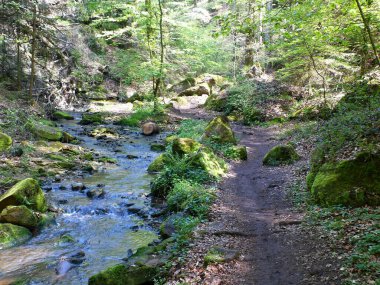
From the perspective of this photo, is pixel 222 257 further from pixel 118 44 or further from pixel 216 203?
pixel 118 44

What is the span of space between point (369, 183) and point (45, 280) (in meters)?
6.65

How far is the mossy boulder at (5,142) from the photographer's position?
12741mm

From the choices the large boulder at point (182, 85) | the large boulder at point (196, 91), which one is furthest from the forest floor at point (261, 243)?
the large boulder at point (182, 85)

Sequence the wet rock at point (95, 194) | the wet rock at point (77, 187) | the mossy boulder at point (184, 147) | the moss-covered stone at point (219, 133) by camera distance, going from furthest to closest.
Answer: the moss-covered stone at point (219, 133)
the mossy boulder at point (184, 147)
the wet rock at point (77, 187)
the wet rock at point (95, 194)

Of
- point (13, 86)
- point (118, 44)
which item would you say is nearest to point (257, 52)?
point (118, 44)

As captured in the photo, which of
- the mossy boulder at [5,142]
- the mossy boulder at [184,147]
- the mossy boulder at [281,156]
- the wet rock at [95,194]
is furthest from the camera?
the mossy boulder at [5,142]

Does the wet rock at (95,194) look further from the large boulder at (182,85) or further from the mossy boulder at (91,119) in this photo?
the large boulder at (182,85)

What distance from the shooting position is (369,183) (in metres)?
6.96

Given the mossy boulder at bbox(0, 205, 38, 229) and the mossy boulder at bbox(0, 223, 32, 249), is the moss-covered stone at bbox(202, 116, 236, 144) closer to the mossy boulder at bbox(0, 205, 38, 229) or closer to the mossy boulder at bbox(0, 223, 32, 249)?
the mossy boulder at bbox(0, 205, 38, 229)

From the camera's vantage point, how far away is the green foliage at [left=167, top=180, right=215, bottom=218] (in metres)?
8.31

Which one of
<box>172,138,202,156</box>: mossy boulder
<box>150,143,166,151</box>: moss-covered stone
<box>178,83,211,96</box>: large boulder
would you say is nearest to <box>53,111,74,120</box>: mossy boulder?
<box>150,143,166,151</box>: moss-covered stone

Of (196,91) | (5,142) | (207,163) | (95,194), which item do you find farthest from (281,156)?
(196,91)

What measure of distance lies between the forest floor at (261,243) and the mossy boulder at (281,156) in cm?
156

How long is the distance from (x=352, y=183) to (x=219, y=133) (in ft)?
25.4
